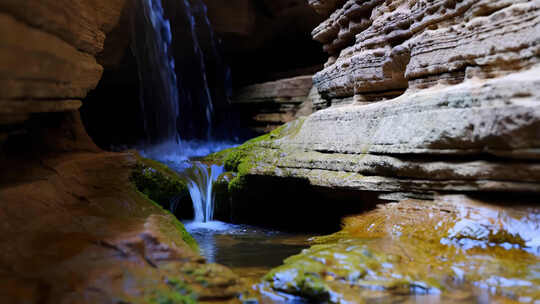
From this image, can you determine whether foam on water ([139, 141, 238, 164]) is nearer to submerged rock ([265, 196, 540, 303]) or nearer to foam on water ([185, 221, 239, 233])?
foam on water ([185, 221, 239, 233])

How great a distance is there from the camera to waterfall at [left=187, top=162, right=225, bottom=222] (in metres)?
6.77

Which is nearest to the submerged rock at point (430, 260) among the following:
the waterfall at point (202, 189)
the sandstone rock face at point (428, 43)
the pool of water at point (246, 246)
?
the pool of water at point (246, 246)

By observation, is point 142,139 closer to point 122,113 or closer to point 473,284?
point 122,113

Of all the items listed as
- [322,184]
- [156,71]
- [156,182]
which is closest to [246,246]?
[322,184]

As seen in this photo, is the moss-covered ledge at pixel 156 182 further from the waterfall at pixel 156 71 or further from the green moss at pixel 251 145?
the waterfall at pixel 156 71

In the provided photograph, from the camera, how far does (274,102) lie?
13.1m

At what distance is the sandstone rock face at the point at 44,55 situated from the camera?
2.95 m

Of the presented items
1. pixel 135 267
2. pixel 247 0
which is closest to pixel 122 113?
pixel 247 0

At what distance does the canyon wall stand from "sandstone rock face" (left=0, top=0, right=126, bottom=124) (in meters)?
3.28

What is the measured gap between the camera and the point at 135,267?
296cm

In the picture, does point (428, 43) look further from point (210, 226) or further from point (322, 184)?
point (210, 226)

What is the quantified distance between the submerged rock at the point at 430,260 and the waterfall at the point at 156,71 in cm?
1096

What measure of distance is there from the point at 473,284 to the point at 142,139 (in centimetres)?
1342

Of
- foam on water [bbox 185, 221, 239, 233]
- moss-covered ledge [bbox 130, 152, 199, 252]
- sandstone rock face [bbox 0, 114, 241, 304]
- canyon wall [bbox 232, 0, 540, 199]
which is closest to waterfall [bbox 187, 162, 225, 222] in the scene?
foam on water [bbox 185, 221, 239, 233]
